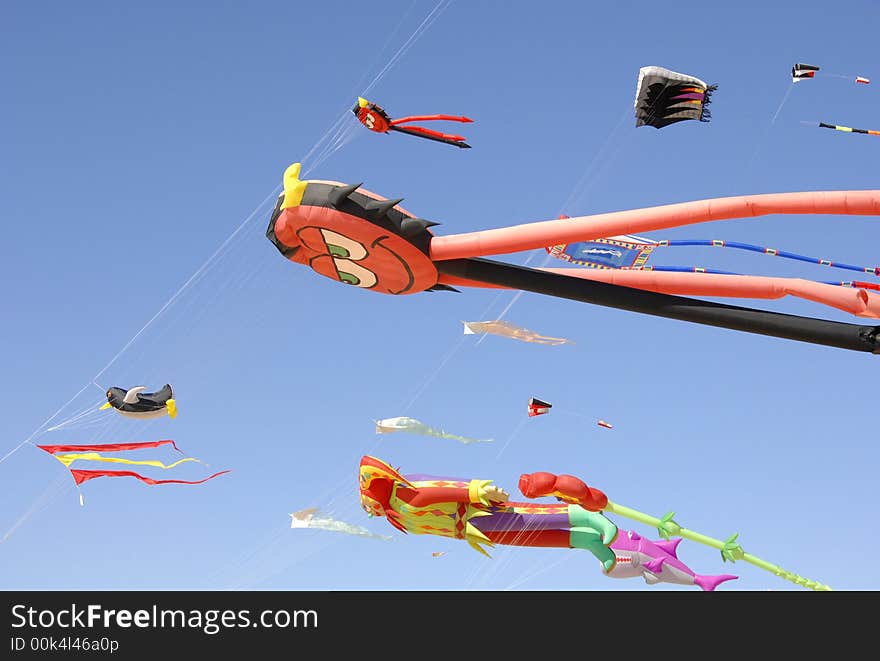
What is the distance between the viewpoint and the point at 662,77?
12562 millimetres

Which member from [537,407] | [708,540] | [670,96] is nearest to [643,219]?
[670,96]

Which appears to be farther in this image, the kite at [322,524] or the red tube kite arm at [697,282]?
the kite at [322,524]

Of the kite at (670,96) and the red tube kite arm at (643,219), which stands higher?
the kite at (670,96)

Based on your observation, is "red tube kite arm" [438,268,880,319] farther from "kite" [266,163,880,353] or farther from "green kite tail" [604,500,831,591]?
"green kite tail" [604,500,831,591]

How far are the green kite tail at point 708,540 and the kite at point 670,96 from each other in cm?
853

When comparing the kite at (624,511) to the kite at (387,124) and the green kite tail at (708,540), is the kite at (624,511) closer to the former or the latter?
the green kite tail at (708,540)

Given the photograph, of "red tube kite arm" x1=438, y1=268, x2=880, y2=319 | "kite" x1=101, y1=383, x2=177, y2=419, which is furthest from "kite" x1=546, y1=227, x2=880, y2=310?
"kite" x1=101, y1=383, x2=177, y2=419

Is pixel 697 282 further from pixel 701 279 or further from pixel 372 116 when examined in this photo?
pixel 372 116

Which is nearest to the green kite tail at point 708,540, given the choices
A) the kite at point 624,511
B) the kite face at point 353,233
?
the kite at point 624,511

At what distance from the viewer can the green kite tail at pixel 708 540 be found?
19344 millimetres

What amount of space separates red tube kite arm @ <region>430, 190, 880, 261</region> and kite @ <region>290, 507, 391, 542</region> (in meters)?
6.79
